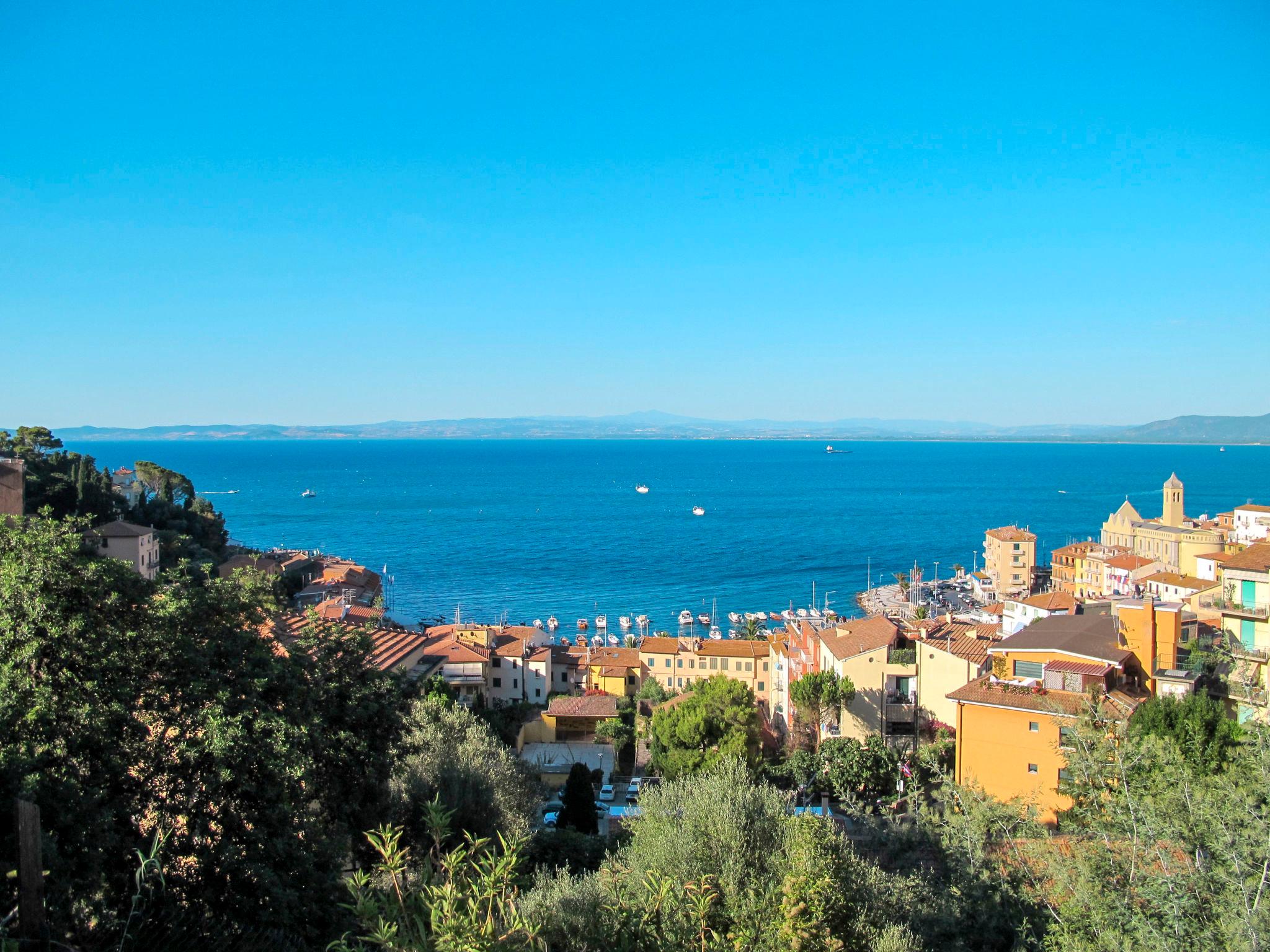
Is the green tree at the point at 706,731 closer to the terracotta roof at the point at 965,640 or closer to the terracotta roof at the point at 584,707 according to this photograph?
the terracotta roof at the point at 584,707

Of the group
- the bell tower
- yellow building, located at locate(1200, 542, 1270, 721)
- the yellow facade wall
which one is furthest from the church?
the yellow facade wall

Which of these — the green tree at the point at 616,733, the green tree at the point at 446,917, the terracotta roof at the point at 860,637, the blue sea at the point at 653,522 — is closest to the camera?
the green tree at the point at 446,917

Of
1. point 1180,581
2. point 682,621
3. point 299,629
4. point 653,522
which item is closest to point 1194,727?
point 299,629

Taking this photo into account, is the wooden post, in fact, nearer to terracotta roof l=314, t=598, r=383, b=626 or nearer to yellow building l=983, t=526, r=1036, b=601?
terracotta roof l=314, t=598, r=383, b=626

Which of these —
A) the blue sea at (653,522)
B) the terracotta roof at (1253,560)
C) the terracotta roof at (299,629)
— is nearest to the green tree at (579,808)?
the terracotta roof at (299,629)

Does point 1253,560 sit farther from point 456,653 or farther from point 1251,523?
point 1251,523

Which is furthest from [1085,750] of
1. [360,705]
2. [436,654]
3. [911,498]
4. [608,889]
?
[911,498]
